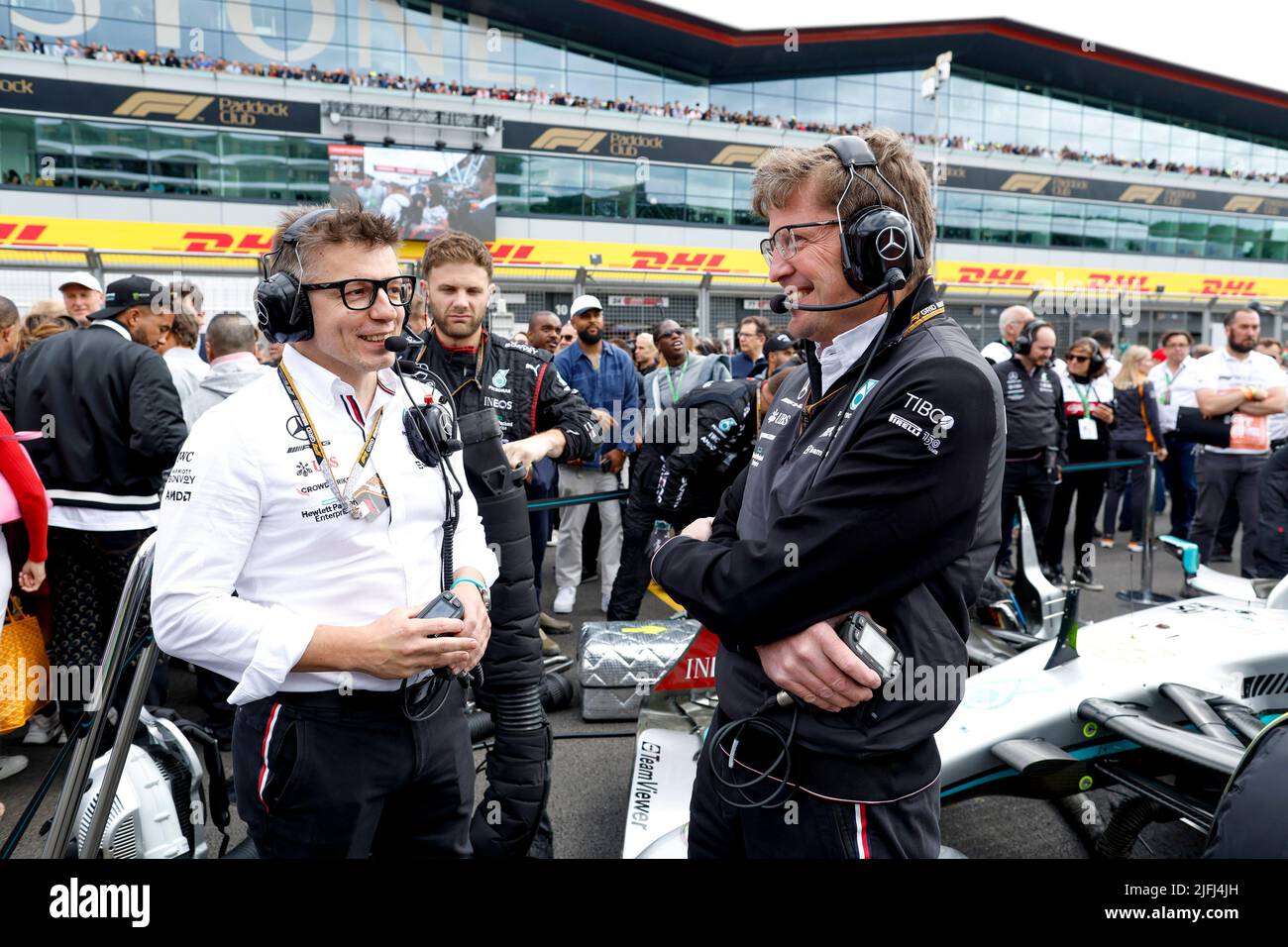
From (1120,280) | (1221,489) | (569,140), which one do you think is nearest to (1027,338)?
(1221,489)

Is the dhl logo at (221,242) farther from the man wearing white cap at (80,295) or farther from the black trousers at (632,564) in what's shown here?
the black trousers at (632,564)

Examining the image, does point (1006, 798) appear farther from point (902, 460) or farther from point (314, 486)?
point (314, 486)

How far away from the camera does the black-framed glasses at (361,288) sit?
1570 millimetres

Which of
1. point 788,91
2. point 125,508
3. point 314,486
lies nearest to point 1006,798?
point 314,486

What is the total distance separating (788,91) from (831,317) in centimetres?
3436

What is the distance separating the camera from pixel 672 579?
4.65 feet

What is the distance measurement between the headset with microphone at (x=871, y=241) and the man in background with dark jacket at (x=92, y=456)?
3.25 metres

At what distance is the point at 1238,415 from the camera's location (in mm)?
6121

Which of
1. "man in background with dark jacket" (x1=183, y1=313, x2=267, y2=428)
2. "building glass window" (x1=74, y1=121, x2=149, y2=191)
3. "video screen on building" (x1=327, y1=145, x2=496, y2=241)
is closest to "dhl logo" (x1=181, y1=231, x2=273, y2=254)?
"building glass window" (x1=74, y1=121, x2=149, y2=191)

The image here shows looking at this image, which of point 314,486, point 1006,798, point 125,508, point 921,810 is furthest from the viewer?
point 125,508

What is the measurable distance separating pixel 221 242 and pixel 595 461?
69.2ft

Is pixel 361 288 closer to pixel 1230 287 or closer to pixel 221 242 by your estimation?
pixel 221 242

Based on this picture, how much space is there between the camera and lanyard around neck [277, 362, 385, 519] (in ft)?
5.00

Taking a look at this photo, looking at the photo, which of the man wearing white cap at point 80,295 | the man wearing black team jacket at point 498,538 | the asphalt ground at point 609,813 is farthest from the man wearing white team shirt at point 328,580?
the man wearing white cap at point 80,295
